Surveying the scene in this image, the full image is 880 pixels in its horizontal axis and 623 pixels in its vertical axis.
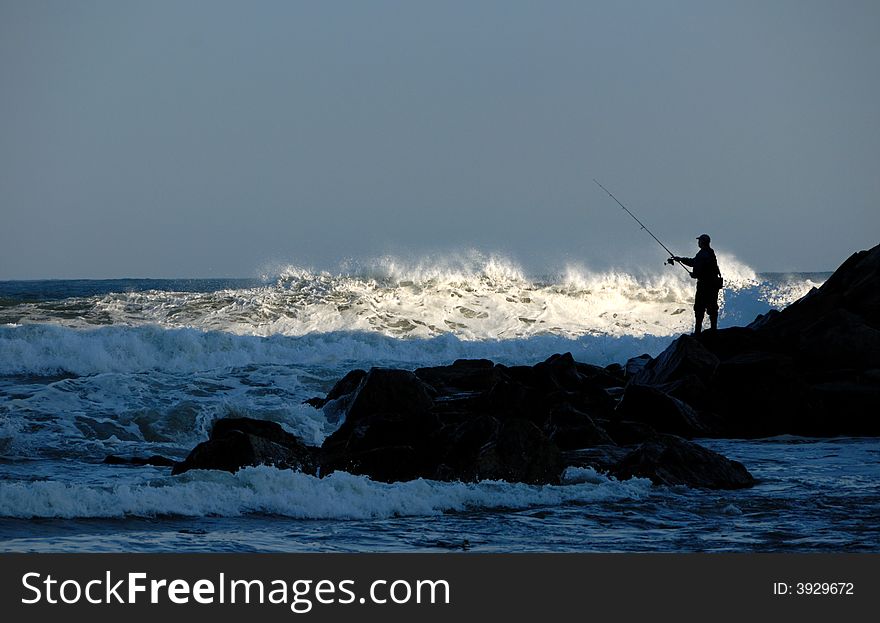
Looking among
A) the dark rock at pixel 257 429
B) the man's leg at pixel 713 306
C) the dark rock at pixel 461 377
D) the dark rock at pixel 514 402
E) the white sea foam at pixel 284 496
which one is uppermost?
the man's leg at pixel 713 306

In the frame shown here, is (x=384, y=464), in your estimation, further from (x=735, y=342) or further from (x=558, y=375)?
(x=735, y=342)

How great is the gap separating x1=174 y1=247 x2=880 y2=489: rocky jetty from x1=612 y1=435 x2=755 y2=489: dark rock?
0.04ft

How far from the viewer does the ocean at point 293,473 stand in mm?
7746

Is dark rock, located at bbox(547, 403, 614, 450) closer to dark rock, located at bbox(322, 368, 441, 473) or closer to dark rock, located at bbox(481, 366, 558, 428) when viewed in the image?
dark rock, located at bbox(481, 366, 558, 428)

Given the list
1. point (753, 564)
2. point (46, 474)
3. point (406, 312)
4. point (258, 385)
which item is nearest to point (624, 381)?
point (258, 385)

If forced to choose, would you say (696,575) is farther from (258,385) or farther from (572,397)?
(258,385)

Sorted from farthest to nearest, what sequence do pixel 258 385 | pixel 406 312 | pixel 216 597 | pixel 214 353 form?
1. pixel 406 312
2. pixel 214 353
3. pixel 258 385
4. pixel 216 597

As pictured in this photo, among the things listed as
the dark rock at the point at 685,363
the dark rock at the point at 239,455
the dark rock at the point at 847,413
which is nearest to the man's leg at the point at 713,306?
the dark rock at the point at 685,363

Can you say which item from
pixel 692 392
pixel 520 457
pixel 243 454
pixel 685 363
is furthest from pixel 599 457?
pixel 685 363

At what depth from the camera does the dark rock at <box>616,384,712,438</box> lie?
13.2 m

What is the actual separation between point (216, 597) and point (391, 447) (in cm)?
439

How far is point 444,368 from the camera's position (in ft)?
54.4

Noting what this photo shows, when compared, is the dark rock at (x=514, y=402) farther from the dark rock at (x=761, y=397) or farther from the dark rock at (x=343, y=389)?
the dark rock at (x=343, y=389)

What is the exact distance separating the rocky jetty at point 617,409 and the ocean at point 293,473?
426 mm
